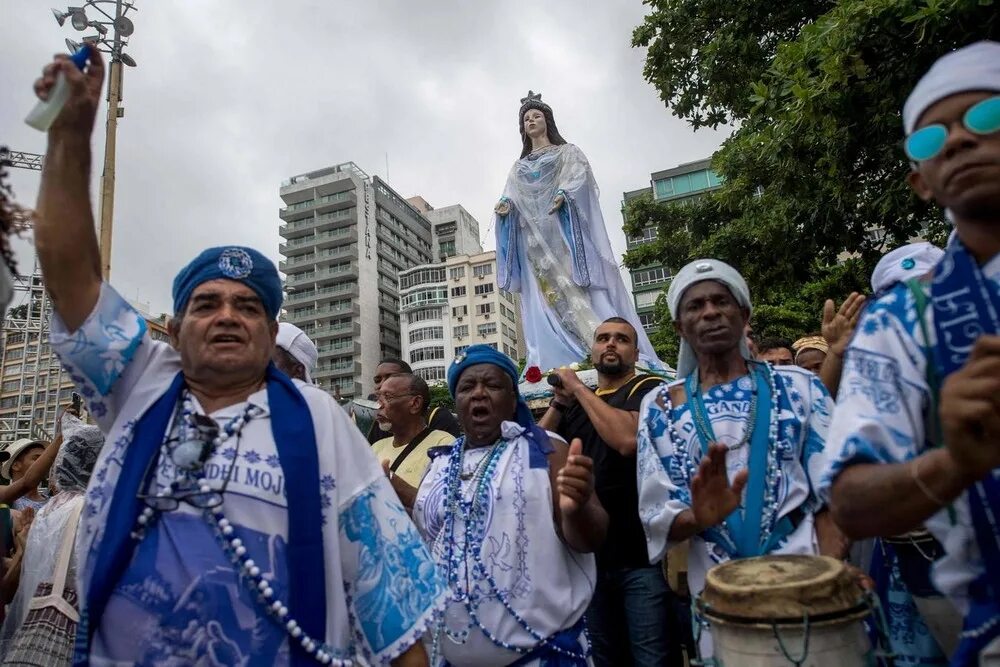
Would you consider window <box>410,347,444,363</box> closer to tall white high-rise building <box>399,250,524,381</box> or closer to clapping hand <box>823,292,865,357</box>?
tall white high-rise building <box>399,250,524,381</box>

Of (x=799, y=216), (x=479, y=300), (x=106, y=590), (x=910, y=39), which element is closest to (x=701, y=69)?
(x=799, y=216)

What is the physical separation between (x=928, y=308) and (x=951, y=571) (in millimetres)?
582

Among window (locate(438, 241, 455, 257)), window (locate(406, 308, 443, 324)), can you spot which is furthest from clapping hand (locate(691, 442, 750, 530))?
window (locate(438, 241, 455, 257))

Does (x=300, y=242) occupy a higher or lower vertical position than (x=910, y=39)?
higher

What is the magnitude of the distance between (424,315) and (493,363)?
66973 millimetres

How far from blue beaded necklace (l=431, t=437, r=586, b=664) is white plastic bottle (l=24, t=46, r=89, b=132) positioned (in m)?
2.07

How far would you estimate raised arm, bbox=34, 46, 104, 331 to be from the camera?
1793 mm

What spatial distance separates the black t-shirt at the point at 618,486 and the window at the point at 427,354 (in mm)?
63480

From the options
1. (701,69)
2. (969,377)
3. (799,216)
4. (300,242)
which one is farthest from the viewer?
(300,242)

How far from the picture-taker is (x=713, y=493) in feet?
7.74

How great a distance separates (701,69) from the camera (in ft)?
33.6

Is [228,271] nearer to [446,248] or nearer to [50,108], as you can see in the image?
[50,108]

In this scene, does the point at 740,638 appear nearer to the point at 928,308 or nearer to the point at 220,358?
the point at 928,308

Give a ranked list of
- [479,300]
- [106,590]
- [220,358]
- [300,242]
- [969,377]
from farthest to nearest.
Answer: [300,242]
[479,300]
[220,358]
[106,590]
[969,377]
